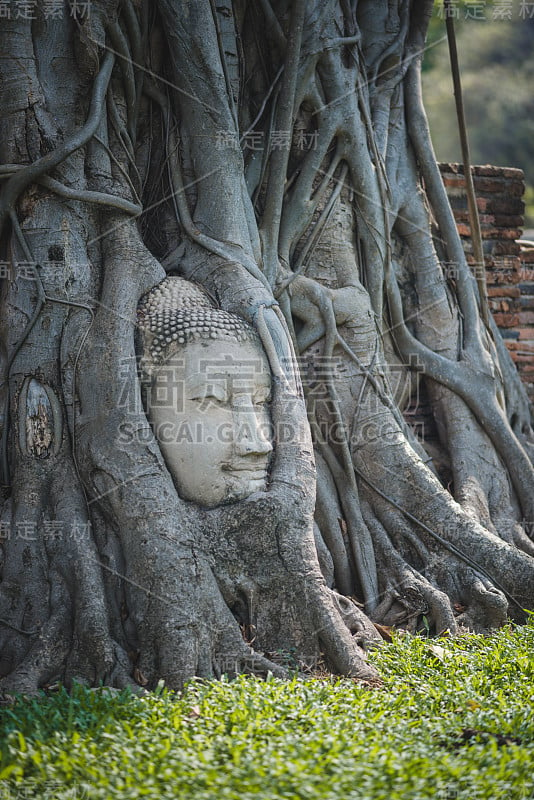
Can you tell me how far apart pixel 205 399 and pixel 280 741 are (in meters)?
1.43

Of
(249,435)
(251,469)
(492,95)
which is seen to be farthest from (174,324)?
(492,95)

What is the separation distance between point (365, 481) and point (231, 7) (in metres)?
2.43

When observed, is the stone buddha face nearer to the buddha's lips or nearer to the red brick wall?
the buddha's lips

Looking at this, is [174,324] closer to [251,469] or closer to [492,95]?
[251,469]

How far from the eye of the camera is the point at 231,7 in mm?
4461

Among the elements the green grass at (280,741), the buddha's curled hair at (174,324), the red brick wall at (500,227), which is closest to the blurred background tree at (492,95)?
the red brick wall at (500,227)

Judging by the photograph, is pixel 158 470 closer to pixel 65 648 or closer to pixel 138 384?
pixel 138 384

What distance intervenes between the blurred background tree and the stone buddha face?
17.6m

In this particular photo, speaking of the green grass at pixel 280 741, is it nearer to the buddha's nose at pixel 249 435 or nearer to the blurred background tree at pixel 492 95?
the buddha's nose at pixel 249 435

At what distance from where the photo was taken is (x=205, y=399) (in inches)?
143

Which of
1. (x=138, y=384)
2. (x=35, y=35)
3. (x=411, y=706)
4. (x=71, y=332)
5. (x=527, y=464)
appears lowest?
(x=411, y=706)

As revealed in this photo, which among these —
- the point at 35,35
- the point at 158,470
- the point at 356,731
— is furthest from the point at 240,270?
the point at 356,731

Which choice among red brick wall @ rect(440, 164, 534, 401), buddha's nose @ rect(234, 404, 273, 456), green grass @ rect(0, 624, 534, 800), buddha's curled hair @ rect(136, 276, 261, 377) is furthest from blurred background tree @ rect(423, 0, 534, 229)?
green grass @ rect(0, 624, 534, 800)

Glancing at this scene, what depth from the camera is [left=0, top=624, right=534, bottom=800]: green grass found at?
2.43 metres
